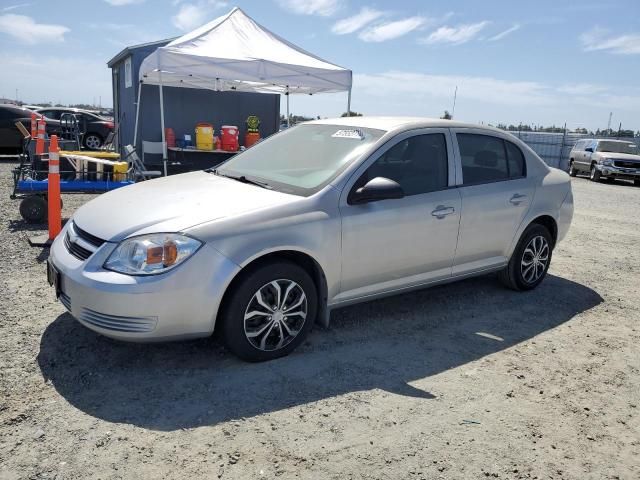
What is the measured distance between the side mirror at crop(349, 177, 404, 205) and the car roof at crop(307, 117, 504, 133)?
67 cm

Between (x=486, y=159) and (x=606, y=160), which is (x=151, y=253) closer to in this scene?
(x=486, y=159)

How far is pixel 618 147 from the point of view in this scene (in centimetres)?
2030

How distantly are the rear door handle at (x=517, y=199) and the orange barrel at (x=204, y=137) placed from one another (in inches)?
348

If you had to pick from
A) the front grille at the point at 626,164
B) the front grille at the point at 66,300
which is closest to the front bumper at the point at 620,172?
the front grille at the point at 626,164

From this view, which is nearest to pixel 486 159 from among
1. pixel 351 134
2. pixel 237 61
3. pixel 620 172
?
pixel 351 134

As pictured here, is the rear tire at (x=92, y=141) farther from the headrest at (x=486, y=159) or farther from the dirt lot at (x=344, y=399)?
the headrest at (x=486, y=159)

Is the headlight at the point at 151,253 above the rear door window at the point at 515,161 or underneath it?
underneath

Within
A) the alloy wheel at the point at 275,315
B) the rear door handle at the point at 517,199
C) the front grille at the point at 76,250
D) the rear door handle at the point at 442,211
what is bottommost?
the alloy wheel at the point at 275,315

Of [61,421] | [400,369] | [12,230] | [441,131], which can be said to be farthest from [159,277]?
[12,230]

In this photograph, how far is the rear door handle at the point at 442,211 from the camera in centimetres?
422

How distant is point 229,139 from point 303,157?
343 inches

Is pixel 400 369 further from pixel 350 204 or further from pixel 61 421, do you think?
pixel 61 421

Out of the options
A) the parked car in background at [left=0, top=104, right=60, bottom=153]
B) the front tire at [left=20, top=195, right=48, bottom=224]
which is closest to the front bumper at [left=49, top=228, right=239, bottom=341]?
the front tire at [left=20, top=195, right=48, bottom=224]

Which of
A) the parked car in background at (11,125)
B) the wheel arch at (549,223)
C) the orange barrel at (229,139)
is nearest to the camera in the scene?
the wheel arch at (549,223)
